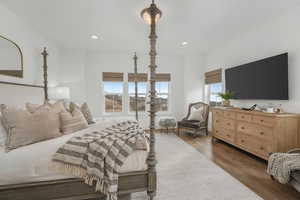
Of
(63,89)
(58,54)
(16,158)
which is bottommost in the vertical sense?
(16,158)

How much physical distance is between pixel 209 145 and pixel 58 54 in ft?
16.0

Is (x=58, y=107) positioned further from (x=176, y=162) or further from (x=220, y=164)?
(x=220, y=164)

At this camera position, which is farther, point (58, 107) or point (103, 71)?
point (103, 71)

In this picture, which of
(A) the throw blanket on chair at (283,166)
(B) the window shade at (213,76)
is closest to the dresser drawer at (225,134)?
(A) the throw blanket on chair at (283,166)

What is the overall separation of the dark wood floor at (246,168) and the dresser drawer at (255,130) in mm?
481

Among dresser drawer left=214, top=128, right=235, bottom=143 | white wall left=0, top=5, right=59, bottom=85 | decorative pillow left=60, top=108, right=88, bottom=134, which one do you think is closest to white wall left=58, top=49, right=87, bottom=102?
white wall left=0, top=5, right=59, bottom=85

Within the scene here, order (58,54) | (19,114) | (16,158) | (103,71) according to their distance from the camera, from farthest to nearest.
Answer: (103,71) < (58,54) < (19,114) < (16,158)

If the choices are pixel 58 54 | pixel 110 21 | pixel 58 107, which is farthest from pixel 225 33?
pixel 58 54

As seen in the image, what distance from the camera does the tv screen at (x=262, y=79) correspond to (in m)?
2.53

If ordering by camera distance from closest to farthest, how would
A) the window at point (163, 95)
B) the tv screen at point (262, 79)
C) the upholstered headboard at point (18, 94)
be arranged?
the upholstered headboard at point (18, 94)
the tv screen at point (262, 79)
the window at point (163, 95)

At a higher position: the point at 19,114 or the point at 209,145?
the point at 19,114

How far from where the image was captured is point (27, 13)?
2559 millimetres

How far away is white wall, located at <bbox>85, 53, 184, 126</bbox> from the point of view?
474cm

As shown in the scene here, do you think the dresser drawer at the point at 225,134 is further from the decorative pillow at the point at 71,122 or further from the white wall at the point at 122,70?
the decorative pillow at the point at 71,122
